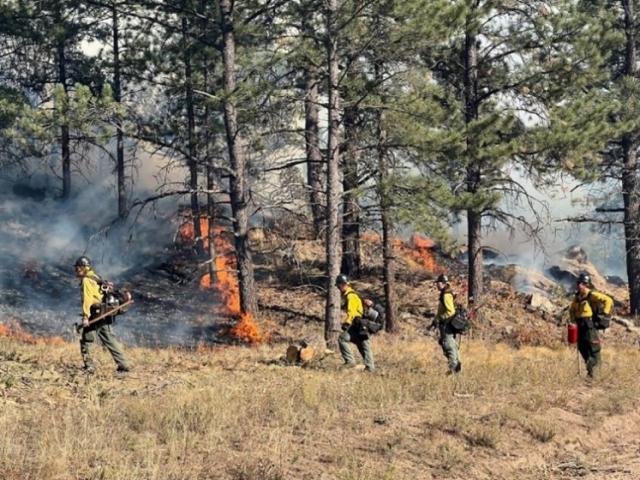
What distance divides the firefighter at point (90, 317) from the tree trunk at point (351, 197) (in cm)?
549

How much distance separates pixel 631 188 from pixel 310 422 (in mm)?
17986

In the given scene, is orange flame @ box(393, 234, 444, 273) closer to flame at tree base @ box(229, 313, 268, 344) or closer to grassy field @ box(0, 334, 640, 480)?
flame at tree base @ box(229, 313, 268, 344)

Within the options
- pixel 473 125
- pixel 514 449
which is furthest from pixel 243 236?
pixel 514 449

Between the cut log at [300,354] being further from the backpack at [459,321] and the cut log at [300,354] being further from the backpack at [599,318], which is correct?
the backpack at [599,318]

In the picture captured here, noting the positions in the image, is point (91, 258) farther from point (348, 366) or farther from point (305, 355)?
point (348, 366)

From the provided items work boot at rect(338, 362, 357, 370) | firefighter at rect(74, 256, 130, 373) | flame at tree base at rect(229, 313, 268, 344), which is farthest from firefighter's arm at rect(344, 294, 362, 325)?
flame at tree base at rect(229, 313, 268, 344)

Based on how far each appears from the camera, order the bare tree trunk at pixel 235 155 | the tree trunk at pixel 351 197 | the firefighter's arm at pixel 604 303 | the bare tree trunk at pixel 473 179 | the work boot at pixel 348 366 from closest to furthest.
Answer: the firefighter's arm at pixel 604 303
the work boot at pixel 348 366
the tree trunk at pixel 351 197
the bare tree trunk at pixel 235 155
the bare tree trunk at pixel 473 179

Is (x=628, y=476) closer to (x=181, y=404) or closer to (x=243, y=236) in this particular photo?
(x=181, y=404)

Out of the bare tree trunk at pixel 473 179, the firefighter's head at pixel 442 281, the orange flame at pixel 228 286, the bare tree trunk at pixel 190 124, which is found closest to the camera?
the firefighter's head at pixel 442 281

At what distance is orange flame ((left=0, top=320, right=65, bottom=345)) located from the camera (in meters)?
16.9

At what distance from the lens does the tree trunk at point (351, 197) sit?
56.0 feet

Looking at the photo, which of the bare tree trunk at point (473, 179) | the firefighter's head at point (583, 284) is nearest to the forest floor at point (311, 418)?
the firefighter's head at point (583, 284)

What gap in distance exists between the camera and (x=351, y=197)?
55.8 feet

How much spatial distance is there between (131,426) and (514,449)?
419cm
